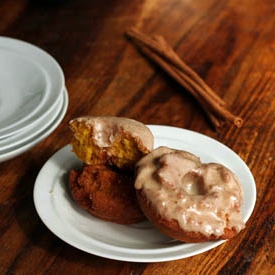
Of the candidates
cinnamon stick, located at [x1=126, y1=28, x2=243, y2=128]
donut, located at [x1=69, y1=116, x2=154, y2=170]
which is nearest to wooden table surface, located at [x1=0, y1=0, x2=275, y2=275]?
cinnamon stick, located at [x1=126, y1=28, x2=243, y2=128]

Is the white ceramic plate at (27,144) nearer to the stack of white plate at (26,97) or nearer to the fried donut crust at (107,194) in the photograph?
the stack of white plate at (26,97)

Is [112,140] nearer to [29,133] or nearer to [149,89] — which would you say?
[29,133]

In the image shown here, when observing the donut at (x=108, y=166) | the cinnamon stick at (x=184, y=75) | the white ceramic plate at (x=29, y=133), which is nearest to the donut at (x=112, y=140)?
the donut at (x=108, y=166)

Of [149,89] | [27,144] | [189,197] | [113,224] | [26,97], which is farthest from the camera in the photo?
[149,89]

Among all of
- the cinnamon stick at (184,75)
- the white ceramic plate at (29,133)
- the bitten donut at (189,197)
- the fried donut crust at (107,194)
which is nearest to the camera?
the bitten donut at (189,197)

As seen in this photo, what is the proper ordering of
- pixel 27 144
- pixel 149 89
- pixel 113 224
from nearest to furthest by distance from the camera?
1. pixel 113 224
2. pixel 27 144
3. pixel 149 89

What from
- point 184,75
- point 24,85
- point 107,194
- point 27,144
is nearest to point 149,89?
point 184,75
